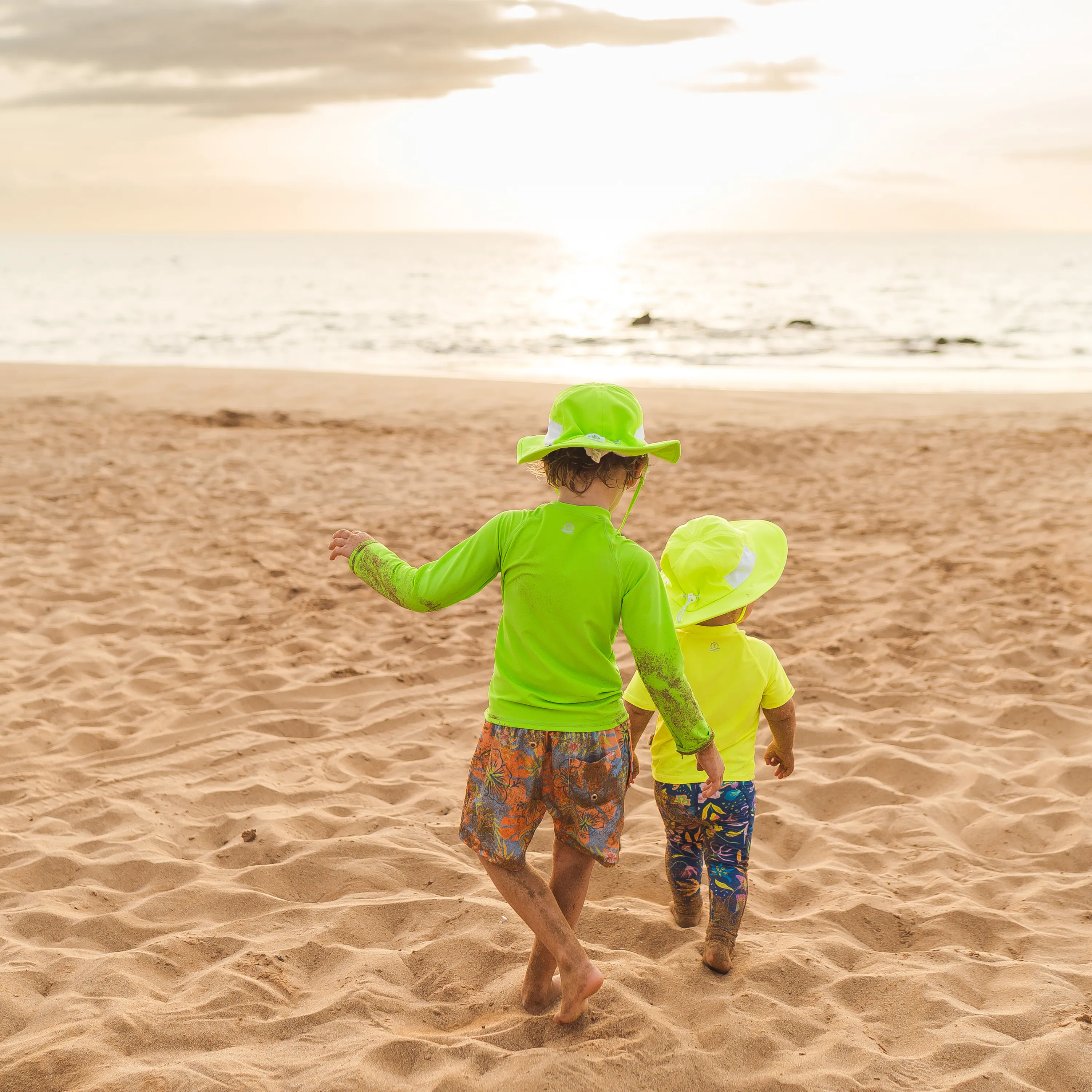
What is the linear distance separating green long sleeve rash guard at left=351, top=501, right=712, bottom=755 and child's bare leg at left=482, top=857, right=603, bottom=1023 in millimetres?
382

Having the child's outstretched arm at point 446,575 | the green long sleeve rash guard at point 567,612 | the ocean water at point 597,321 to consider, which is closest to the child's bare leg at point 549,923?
the green long sleeve rash guard at point 567,612

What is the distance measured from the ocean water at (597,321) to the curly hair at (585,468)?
53.4 ft

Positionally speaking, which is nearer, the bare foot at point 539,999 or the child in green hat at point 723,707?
the bare foot at point 539,999

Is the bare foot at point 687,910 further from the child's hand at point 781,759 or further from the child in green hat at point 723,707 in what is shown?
the child's hand at point 781,759

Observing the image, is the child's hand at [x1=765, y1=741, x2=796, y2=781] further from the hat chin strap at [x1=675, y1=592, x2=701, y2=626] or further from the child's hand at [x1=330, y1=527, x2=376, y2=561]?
the child's hand at [x1=330, y1=527, x2=376, y2=561]

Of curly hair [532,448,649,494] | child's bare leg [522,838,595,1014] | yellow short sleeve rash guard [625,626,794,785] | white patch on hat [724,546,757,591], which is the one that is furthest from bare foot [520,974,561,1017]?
curly hair [532,448,649,494]

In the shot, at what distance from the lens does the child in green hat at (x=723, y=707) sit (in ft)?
9.18

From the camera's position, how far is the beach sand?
253cm

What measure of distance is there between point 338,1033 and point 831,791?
2.28 metres

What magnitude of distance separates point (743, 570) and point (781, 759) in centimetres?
66

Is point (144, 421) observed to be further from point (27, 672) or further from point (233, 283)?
point (233, 283)

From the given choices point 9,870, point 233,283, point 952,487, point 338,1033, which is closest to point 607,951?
point 338,1033

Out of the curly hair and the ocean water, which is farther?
the ocean water

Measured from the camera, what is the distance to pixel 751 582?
9.10ft
